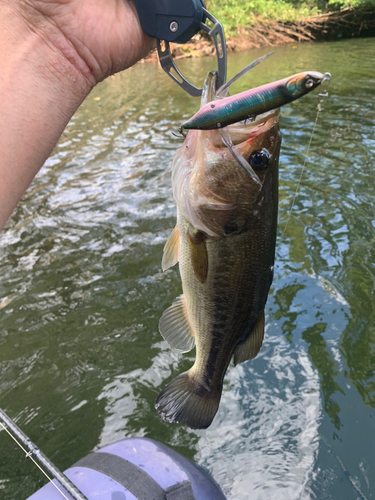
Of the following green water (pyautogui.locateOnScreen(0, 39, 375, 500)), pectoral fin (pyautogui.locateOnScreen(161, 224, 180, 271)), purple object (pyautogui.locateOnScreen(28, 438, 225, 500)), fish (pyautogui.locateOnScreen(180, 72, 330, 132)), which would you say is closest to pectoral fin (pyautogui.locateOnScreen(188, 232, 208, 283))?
pectoral fin (pyautogui.locateOnScreen(161, 224, 180, 271))

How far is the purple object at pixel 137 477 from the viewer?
6.28 ft

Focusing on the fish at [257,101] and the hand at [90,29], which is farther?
the hand at [90,29]

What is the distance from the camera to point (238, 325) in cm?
180

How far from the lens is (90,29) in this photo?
1383 mm

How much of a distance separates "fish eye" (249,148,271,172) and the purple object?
1.56 meters

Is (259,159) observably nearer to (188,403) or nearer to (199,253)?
(199,253)

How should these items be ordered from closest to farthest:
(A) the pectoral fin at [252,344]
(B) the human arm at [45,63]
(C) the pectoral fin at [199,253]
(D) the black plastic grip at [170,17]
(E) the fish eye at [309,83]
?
(E) the fish eye at [309,83]
(B) the human arm at [45,63]
(D) the black plastic grip at [170,17]
(C) the pectoral fin at [199,253]
(A) the pectoral fin at [252,344]

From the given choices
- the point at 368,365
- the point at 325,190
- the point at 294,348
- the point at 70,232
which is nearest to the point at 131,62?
the point at 294,348

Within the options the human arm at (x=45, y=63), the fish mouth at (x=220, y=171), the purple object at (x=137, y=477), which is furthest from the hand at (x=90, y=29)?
the purple object at (x=137, y=477)

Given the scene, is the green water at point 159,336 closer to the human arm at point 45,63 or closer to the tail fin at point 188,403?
the tail fin at point 188,403

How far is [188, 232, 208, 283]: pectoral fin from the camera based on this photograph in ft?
5.41

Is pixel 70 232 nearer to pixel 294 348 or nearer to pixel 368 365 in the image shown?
pixel 294 348

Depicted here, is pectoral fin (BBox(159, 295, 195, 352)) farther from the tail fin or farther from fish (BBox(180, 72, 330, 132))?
fish (BBox(180, 72, 330, 132))

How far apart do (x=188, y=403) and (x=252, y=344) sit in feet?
1.38
